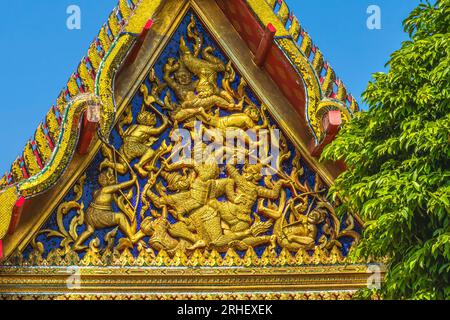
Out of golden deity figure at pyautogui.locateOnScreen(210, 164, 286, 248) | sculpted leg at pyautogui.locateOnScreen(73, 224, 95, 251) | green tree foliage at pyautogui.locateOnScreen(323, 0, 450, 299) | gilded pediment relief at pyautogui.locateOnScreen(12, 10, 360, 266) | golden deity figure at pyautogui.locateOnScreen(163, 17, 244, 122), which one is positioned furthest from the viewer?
golden deity figure at pyautogui.locateOnScreen(163, 17, 244, 122)

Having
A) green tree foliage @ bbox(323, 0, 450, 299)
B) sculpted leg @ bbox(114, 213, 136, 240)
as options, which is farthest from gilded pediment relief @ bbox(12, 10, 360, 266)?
green tree foliage @ bbox(323, 0, 450, 299)

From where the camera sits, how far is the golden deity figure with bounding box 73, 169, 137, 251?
35.2ft

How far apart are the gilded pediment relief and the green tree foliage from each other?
4.59 feet

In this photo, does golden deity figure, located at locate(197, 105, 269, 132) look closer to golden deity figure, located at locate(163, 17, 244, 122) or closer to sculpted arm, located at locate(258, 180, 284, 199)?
golden deity figure, located at locate(163, 17, 244, 122)

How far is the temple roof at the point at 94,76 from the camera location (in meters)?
10.6

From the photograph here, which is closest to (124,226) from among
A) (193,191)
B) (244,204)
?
(193,191)

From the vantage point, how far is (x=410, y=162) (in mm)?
8922

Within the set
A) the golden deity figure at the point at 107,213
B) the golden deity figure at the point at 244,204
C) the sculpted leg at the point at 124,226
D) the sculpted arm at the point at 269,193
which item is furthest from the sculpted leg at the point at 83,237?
the sculpted arm at the point at 269,193

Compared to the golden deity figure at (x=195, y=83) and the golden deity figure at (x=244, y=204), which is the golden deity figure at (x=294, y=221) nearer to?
the golden deity figure at (x=244, y=204)

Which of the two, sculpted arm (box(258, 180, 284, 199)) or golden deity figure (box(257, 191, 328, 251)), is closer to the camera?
golden deity figure (box(257, 191, 328, 251))

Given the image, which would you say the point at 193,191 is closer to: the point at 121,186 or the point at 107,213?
the point at 121,186

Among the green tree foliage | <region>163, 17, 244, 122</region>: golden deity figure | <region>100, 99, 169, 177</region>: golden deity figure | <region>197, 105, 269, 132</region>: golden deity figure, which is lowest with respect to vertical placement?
the green tree foliage

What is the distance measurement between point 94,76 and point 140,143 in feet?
2.59

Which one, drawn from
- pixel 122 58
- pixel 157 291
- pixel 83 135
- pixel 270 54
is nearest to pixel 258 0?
pixel 270 54
